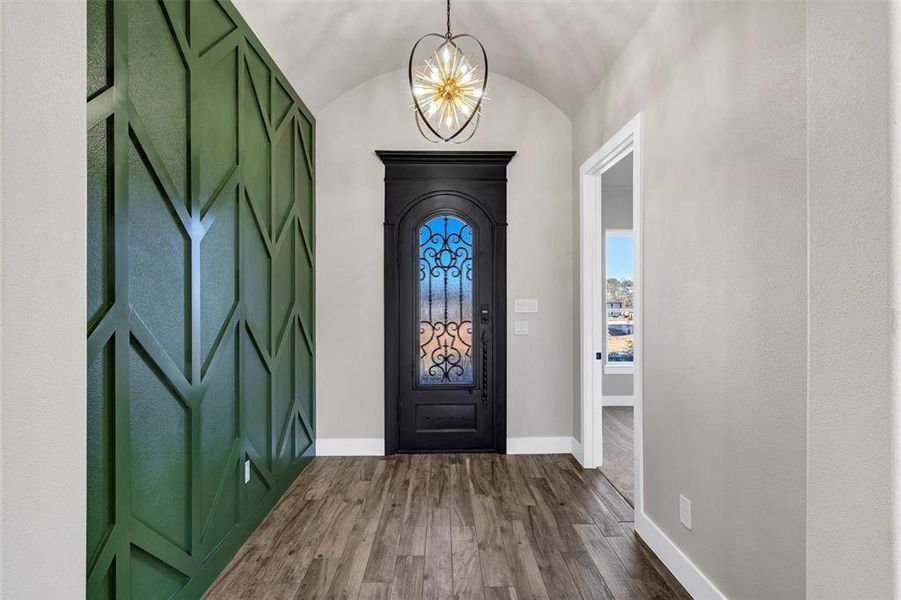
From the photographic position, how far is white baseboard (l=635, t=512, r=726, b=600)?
1.96 meters

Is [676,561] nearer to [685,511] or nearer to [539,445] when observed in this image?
[685,511]

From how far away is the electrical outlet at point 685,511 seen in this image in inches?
83.5

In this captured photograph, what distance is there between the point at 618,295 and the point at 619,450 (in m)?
2.67

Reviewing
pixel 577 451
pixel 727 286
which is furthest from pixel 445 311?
pixel 727 286

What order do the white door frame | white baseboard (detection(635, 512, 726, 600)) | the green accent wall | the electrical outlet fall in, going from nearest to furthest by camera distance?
the green accent wall
white baseboard (detection(635, 512, 726, 600))
the electrical outlet
the white door frame

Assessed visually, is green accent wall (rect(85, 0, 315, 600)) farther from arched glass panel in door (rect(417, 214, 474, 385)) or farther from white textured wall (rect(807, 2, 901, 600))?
white textured wall (rect(807, 2, 901, 600))

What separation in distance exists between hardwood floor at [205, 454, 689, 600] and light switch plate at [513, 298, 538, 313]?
4.19 feet

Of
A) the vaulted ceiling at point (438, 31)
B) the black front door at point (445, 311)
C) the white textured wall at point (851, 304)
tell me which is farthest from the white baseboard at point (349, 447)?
the white textured wall at point (851, 304)

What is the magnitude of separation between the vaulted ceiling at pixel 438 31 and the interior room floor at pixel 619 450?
2820 millimetres
